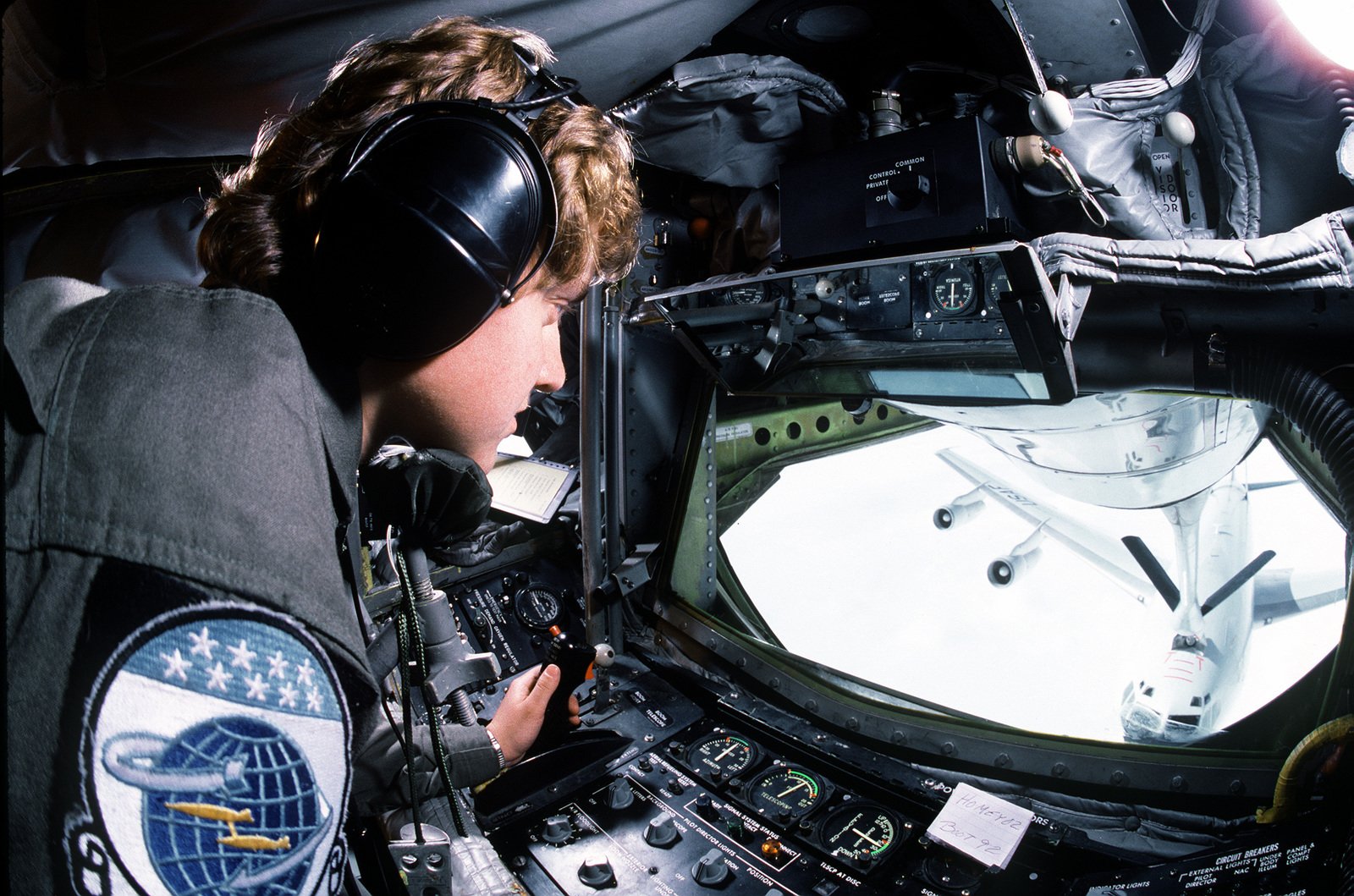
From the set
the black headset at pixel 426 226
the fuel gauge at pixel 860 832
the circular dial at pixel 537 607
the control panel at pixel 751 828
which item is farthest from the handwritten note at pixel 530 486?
the black headset at pixel 426 226

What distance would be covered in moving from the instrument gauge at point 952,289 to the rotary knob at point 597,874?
142 cm

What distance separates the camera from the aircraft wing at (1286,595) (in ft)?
5.46

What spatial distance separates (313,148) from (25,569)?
24.4 inches

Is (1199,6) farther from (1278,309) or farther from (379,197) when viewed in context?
(379,197)

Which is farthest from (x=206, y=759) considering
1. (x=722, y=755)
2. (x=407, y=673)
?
(x=722, y=755)

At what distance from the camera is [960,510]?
2.38 metres

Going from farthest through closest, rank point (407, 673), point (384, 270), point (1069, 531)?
point (1069, 531)
point (407, 673)
point (384, 270)

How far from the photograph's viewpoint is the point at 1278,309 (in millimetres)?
1453

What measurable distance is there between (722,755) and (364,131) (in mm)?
1666

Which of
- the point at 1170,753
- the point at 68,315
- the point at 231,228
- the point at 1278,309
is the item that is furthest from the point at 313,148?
the point at 1170,753

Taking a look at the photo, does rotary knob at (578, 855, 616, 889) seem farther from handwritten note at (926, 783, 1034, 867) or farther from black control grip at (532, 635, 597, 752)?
handwritten note at (926, 783, 1034, 867)

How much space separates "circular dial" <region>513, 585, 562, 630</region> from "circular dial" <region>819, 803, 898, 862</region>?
124 cm

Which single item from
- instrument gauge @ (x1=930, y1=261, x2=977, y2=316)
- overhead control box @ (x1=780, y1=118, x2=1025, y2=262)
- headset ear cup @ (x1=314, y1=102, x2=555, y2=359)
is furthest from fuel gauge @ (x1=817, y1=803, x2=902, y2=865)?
headset ear cup @ (x1=314, y1=102, x2=555, y2=359)

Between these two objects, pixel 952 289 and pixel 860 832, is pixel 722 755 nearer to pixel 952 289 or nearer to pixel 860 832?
pixel 860 832
